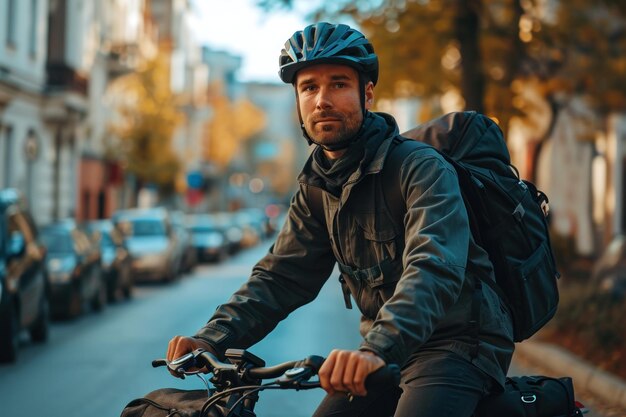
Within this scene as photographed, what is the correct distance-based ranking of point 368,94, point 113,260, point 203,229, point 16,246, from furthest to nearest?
1. point 203,229
2. point 113,260
3. point 16,246
4. point 368,94

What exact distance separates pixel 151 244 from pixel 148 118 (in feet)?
73.5

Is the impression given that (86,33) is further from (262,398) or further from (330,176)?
(330,176)

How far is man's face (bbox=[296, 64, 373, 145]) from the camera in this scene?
374 cm

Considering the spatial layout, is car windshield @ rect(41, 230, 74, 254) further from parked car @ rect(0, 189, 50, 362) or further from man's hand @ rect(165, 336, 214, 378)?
man's hand @ rect(165, 336, 214, 378)

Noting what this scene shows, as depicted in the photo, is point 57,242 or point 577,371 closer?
point 577,371

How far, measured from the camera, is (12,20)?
32.6 metres

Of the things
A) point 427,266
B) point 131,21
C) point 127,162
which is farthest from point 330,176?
point 131,21

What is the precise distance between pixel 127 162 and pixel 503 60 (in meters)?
31.0

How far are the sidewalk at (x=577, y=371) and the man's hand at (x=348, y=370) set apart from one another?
7082 millimetres

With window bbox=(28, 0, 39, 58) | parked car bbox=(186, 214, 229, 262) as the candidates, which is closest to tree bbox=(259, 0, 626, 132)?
window bbox=(28, 0, 39, 58)

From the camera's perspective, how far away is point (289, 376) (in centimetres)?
312

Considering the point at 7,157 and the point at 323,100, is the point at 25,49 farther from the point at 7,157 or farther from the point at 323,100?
the point at 323,100

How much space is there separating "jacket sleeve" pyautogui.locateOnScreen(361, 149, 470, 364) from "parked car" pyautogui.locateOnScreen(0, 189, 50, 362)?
966 cm

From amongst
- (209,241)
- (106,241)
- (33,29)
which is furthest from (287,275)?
(209,241)
